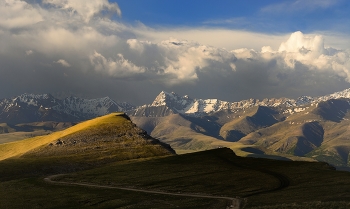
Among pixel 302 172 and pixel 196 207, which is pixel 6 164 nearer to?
pixel 196 207

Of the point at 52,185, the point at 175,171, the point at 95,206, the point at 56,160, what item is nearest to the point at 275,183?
the point at 175,171

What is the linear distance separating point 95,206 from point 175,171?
48.3 m

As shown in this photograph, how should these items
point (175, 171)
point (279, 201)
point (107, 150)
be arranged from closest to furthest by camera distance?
point (279, 201), point (175, 171), point (107, 150)

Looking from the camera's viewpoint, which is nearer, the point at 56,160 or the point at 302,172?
the point at 302,172

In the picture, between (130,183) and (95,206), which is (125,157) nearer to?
(130,183)

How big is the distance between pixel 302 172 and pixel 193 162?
45775mm

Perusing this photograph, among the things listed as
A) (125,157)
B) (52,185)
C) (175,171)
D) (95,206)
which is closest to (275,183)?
(175,171)

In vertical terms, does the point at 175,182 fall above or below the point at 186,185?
above

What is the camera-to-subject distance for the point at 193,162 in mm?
146750

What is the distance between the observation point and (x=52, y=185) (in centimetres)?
11344

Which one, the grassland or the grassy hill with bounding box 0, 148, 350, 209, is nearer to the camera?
the grassy hill with bounding box 0, 148, 350, 209

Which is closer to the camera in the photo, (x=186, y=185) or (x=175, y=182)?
(x=186, y=185)

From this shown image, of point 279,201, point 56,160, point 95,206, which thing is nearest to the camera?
point 279,201

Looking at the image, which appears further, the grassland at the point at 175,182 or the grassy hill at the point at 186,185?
the grassland at the point at 175,182
